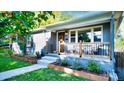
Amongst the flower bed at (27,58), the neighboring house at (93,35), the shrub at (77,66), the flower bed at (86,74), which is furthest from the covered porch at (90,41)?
the flower bed at (27,58)

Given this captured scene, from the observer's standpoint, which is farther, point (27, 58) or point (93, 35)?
point (27, 58)

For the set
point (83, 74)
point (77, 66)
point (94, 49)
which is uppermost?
point (94, 49)

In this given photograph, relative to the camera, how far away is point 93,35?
20.2 feet

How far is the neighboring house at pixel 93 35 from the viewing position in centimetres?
494

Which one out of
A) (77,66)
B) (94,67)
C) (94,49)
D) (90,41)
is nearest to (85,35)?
(90,41)

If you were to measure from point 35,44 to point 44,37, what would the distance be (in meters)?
1.06

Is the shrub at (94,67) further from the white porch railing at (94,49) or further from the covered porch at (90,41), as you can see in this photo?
the white porch railing at (94,49)

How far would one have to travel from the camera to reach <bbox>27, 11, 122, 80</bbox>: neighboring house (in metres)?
4.94

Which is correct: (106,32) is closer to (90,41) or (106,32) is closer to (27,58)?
(90,41)

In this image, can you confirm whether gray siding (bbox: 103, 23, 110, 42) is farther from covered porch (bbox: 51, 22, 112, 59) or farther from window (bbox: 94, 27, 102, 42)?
window (bbox: 94, 27, 102, 42)

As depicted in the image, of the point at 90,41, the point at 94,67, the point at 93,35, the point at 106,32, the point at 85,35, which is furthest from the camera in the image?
the point at 85,35
